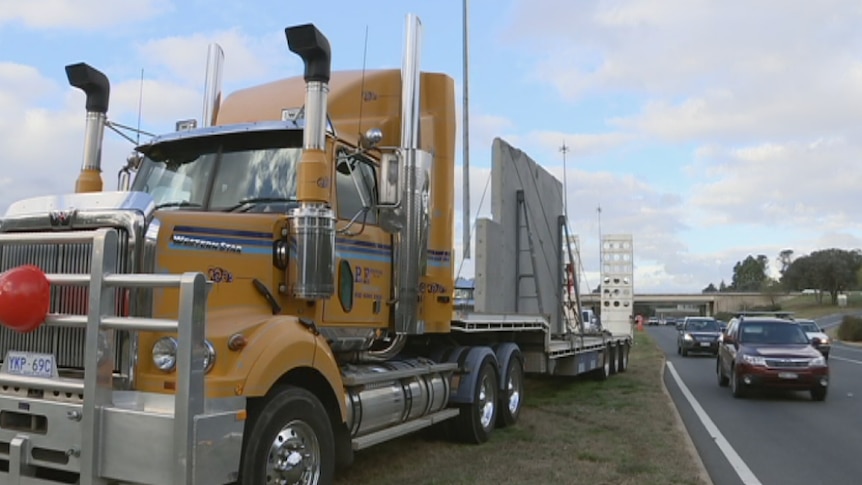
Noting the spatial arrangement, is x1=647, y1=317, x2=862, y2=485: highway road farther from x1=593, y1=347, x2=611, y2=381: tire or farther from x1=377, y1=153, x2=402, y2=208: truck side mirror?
x1=377, y1=153, x2=402, y2=208: truck side mirror

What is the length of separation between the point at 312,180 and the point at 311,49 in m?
0.96

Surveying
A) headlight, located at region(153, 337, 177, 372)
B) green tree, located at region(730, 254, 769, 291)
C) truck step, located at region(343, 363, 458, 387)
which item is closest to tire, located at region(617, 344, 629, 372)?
truck step, located at region(343, 363, 458, 387)

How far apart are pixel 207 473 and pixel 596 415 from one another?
26.7 ft

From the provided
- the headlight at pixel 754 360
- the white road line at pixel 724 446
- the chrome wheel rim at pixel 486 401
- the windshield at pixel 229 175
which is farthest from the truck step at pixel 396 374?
the headlight at pixel 754 360

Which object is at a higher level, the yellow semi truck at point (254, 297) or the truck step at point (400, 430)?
the yellow semi truck at point (254, 297)

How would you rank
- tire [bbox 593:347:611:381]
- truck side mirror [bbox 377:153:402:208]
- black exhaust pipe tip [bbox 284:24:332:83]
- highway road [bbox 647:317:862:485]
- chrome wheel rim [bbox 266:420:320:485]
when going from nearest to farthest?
chrome wheel rim [bbox 266:420:320:485] → black exhaust pipe tip [bbox 284:24:332:83] → truck side mirror [bbox 377:153:402:208] → highway road [bbox 647:317:862:485] → tire [bbox 593:347:611:381]

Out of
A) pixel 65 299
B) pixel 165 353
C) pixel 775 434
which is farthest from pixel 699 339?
pixel 65 299

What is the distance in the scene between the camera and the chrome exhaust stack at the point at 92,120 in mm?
6426

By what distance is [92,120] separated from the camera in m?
6.51

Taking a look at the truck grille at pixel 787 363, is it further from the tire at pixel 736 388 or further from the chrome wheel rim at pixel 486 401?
the chrome wheel rim at pixel 486 401

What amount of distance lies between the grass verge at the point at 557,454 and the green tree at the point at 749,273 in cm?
16962

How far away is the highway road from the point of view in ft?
25.3

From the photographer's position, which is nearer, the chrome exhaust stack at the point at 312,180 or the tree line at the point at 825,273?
the chrome exhaust stack at the point at 312,180

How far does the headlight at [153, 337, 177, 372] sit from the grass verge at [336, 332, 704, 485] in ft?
9.89
